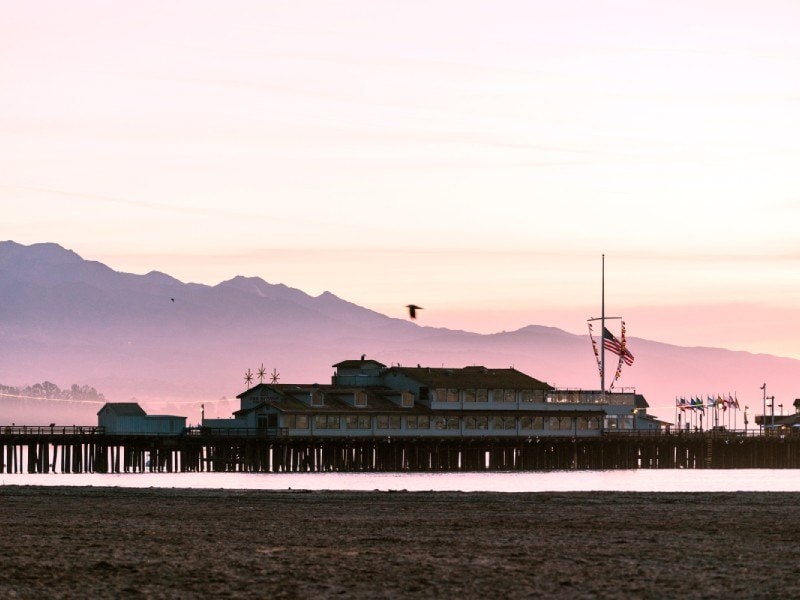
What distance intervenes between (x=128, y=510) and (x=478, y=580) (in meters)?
20.1

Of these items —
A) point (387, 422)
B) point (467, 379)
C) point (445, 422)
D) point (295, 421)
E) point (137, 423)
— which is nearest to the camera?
point (295, 421)

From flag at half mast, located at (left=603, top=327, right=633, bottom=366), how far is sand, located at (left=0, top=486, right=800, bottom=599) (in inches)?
3325

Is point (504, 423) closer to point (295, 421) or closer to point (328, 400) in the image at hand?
point (328, 400)

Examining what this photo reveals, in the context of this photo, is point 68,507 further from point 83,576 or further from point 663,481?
point 663,481

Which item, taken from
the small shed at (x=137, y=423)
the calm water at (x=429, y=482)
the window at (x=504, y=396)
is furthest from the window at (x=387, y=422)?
the small shed at (x=137, y=423)

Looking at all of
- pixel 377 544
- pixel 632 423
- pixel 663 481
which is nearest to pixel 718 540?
pixel 377 544

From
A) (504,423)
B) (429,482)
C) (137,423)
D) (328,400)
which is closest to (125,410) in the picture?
(137,423)

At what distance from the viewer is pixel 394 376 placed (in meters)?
142

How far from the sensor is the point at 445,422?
136750 mm

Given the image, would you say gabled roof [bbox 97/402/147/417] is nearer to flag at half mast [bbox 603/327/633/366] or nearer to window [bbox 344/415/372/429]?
window [bbox 344/415/372/429]

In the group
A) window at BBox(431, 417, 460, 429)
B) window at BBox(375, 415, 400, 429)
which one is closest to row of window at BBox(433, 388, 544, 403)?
window at BBox(431, 417, 460, 429)

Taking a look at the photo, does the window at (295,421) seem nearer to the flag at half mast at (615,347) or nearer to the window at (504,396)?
the window at (504,396)

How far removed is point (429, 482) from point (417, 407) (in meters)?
35.6

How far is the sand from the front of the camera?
2608 cm
